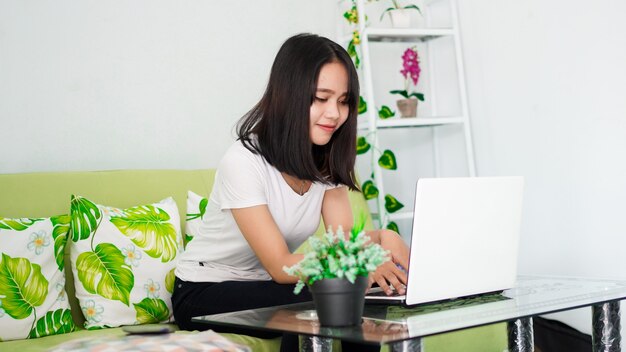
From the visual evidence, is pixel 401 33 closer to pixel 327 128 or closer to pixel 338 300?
pixel 327 128

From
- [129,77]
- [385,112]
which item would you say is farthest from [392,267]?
[385,112]

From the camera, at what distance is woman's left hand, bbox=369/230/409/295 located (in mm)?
1692

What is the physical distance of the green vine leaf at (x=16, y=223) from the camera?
80.2 inches

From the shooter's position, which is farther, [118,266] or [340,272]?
[118,266]

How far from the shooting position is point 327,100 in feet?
6.25

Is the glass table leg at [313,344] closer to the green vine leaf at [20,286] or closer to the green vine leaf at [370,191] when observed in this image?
the green vine leaf at [20,286]

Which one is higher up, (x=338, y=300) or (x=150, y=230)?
(x=150, y=230)

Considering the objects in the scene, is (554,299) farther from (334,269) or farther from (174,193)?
(174,193)

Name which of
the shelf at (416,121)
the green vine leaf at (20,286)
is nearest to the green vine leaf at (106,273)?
the green vine leaf at (20,286)

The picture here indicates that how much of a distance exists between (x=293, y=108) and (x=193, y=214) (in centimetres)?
68

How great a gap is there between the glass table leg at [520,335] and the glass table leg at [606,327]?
144 mm

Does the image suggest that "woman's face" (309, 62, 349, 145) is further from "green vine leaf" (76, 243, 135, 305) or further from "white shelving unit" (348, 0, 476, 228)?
"white shelving unit" (348, 0, 476, 228)

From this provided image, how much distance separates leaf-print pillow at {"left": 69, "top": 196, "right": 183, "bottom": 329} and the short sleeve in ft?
1.27

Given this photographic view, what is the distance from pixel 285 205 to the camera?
1961 mm
